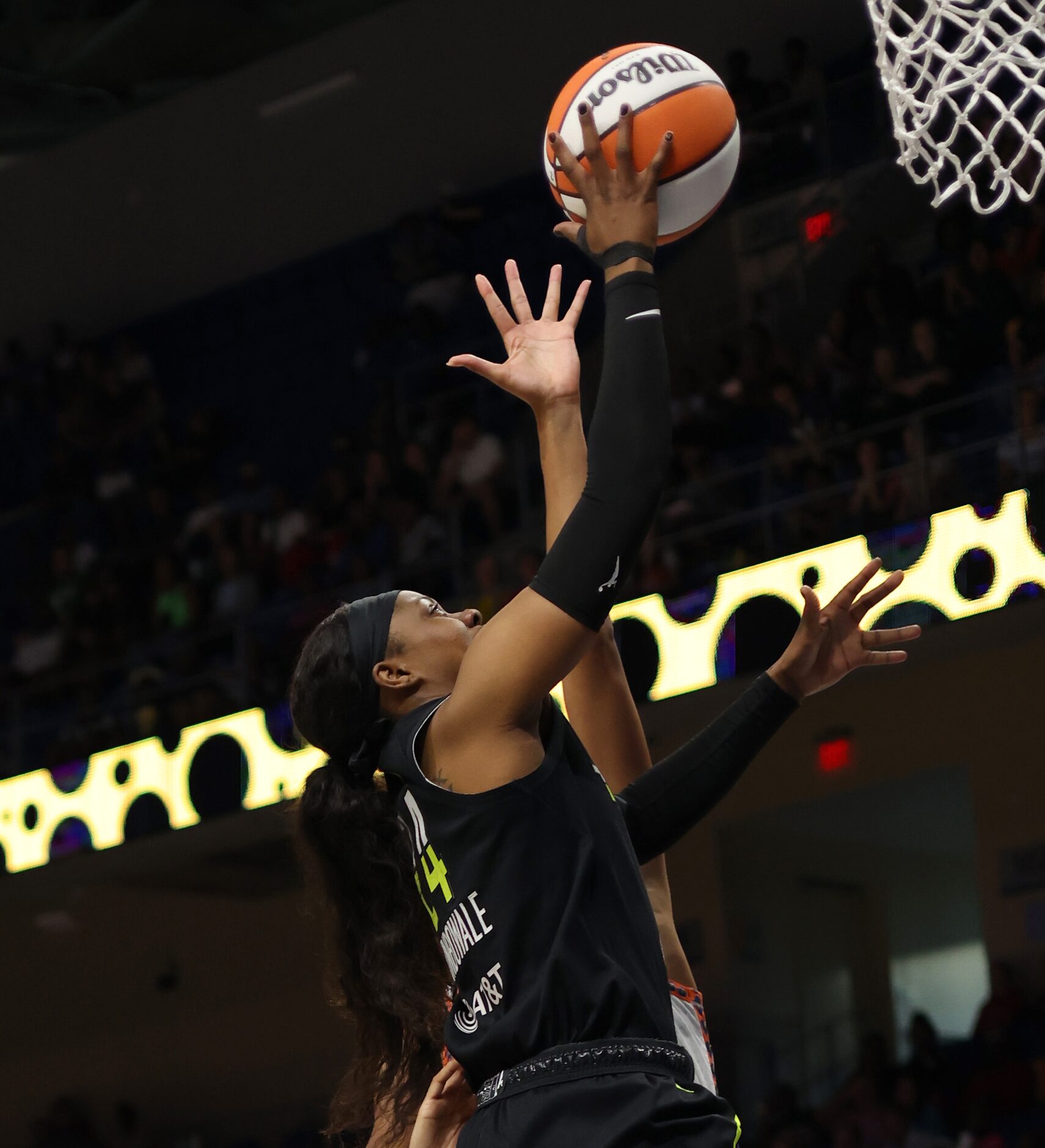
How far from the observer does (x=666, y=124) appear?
7.36 feet

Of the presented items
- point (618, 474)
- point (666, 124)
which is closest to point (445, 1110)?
point (618, 474)

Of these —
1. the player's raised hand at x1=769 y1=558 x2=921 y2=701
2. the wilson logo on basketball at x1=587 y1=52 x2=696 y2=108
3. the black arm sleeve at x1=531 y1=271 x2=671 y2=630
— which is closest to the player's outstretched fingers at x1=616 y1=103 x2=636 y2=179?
the black arm sleeve at x1=531 y1=271 x2=671 y2=630

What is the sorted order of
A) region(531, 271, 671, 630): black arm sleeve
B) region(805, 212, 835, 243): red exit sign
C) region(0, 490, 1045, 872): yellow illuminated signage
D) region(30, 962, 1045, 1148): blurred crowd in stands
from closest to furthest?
region(531, 271, 671, 630): black arm sleeve < region(0, 490, 1045, 872): yellow illuminated signage < region(30, 962, 1045, 1148): blurred crowd in stands < region(805, 212, 835, 243): red exit sign

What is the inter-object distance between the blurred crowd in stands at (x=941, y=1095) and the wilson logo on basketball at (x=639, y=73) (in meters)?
5.21

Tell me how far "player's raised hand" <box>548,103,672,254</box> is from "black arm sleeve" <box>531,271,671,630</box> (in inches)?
3.9

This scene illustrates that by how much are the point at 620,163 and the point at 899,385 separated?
5301 millimetres

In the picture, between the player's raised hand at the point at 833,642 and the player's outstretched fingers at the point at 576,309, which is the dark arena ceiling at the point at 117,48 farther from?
the player's raised hand at the point at 833,642

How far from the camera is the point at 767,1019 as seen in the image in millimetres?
8453

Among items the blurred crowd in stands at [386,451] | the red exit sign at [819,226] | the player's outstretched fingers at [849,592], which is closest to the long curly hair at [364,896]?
the player's outstretched fingers at [849,592]

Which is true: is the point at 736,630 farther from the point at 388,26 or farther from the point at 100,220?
the point at 100,220

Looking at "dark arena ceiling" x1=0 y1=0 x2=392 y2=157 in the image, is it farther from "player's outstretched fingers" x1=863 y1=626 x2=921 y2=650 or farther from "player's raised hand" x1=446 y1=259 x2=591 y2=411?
"player's outstretched fingers" x1=863 y1=626 x2=921 y2=650

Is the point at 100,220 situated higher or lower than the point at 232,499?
higher

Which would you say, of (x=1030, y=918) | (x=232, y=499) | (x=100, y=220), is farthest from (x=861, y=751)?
(x=100, y=220)

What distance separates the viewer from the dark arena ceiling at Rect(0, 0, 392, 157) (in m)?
8.46
